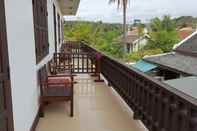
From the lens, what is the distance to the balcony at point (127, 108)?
2.20 m

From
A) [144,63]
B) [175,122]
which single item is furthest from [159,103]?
[144,63]

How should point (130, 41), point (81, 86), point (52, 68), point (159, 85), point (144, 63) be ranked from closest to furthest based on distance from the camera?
point (159, 85), point (81, 86), point (52, 68), point (144, 63), point (130, 41)

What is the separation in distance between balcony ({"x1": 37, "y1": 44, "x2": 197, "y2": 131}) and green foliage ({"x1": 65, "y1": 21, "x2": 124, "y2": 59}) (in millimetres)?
8430

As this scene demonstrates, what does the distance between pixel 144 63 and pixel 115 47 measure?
16.7 m

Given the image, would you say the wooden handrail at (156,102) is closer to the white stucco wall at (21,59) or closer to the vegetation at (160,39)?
the white stucco wall at (21,59)

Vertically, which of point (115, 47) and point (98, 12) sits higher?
point (98, 12)

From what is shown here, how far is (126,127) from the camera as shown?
3.43 m

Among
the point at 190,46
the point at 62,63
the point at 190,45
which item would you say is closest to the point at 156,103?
the point at 62,63

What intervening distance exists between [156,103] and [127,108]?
1.57 metres

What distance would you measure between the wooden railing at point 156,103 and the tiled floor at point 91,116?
248 mm

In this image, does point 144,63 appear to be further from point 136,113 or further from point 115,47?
point 115,47

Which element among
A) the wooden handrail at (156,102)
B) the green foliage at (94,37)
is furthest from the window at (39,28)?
the green foliage at (94,37)

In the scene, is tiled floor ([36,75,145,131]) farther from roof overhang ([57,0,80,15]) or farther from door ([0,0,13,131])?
roof overhang ([57,0,80,15])

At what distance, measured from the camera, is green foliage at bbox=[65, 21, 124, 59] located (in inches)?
966
